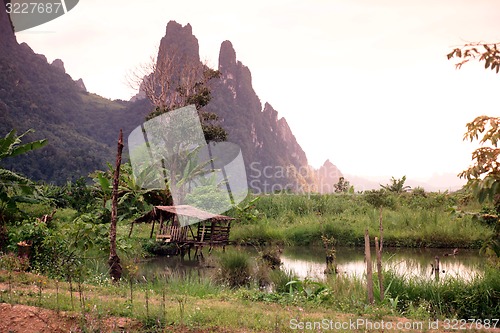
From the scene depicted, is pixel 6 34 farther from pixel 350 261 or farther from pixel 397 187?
pixel 350 261

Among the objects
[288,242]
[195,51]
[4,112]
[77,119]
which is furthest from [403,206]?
[195,51]

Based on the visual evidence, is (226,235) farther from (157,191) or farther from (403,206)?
(403,206)

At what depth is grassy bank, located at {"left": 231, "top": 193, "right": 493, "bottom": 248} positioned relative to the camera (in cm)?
1741

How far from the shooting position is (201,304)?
715cm

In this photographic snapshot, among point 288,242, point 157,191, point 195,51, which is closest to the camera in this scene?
point 288,242

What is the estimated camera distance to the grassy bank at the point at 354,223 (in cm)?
1741

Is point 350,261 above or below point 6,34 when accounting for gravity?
below

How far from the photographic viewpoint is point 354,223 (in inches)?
763

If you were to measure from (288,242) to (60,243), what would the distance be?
963 centimetres

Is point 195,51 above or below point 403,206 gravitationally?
above

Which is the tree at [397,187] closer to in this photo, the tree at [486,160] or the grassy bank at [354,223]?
the grassy bank at [354,223]

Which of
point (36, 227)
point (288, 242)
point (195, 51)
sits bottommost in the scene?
point (288, 242)

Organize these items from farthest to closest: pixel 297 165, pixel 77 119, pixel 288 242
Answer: pixel 297 165 < pixel 77 119 < pixel 288 242

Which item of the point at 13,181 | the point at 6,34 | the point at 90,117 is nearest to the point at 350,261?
the point at 13,181
